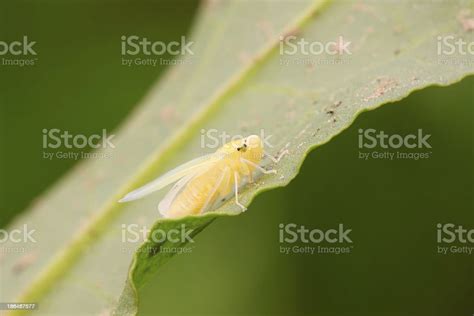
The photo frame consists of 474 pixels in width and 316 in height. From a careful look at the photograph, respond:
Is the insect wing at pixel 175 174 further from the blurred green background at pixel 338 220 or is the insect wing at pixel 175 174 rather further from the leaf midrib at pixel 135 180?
the blurred green background at pixel 338 220

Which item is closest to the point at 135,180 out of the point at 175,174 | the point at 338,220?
the point at 175,174

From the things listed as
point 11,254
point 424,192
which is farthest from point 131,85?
point 424,192

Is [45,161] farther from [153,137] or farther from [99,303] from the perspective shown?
[99,303]

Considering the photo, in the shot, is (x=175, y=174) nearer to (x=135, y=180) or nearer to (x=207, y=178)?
(x=207, y=178)

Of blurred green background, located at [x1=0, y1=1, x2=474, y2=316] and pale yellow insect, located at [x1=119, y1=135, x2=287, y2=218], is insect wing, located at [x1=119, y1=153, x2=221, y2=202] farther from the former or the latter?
blurred green background, located at [x1=0, y1=1, x2=474, y2=316]

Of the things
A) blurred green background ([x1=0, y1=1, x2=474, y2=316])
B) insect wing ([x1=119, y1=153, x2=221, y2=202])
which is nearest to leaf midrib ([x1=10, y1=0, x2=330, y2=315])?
insect wing ([x1=119, y1=153, x2=221, y2=202])

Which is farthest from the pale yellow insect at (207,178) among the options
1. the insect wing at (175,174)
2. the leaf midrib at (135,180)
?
the leaf midrib at (135,180)
